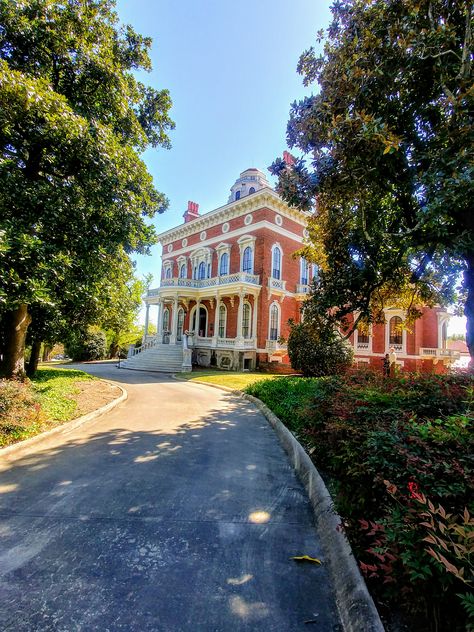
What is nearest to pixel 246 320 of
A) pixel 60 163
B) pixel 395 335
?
pixel 395 335

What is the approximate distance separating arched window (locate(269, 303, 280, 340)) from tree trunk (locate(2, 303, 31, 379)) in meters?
16.9

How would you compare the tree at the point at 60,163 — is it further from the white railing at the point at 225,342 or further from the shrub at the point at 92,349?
the shrub at the point at 92,349

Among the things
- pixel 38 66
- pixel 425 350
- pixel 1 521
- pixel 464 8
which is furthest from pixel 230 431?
pixel 425 350

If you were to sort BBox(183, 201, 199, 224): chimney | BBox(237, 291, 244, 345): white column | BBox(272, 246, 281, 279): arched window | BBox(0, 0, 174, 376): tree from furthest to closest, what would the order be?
1. BBox(183, 201, 199, 224): chimney
2. BBox(272, 246, 281, 279): arched window
3. BBox(237, 291, 244, 345): white column
4. BBox(0, 0, 174, 376): tree

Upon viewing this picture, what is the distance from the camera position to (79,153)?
7.99 metres

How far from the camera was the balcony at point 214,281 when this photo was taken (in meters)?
23.3

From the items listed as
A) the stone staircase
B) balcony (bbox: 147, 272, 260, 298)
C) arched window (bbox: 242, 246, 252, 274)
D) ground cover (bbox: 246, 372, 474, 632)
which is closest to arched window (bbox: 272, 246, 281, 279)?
balcony (bbox: 147, 272, 260, 298)

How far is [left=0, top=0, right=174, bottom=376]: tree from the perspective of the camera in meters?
6.85

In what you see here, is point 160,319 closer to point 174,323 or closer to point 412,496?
point 174,323

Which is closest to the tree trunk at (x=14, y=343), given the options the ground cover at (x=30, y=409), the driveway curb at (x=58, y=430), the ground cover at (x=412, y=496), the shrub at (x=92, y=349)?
the ground cover at (x=30, y=409)

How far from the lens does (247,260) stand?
82.4 ft

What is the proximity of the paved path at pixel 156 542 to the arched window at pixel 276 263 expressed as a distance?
1969 cm

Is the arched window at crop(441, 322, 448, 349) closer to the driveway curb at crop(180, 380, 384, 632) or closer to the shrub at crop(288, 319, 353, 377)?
the shrub at crop(288, 319, 353, 377)

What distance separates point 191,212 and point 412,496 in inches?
1378
